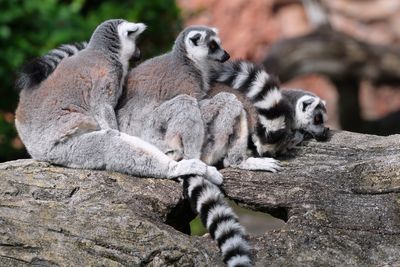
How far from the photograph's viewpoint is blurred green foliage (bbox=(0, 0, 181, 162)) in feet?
30.5

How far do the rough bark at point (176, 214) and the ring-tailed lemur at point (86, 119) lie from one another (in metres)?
0.11

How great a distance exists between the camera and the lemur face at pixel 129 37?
260 inches

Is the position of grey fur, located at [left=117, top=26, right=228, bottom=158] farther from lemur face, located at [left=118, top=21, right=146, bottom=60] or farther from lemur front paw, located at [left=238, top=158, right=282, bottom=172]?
lemur front paw, located at [left=238, top=158, right=282, bottom=172]

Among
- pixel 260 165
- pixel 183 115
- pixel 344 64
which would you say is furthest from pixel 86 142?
pixel 344 64

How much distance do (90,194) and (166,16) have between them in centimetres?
449

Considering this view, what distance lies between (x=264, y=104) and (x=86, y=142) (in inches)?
55.5

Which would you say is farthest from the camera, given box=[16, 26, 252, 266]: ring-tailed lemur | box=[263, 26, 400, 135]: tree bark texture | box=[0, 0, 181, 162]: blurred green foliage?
box=[263, 26, 400, 135]: tree bark texture

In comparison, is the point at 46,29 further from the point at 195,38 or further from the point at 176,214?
the point at 176,214

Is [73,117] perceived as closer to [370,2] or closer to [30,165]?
[30,165]

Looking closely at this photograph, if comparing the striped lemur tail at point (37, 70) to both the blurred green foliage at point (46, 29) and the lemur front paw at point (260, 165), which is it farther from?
the blurred green foliage at point (46, 29)

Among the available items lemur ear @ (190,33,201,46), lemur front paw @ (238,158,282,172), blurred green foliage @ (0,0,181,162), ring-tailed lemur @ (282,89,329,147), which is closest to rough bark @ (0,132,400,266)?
lemur front paw @ (238,158,282,172)

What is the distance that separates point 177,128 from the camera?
6223 mm

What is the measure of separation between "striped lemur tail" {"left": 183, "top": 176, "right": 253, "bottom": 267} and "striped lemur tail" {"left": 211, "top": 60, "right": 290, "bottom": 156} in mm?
756

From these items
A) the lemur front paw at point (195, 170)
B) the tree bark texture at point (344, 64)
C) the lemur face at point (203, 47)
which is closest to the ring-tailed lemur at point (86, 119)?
the lemur front paw at point (195, 170)
